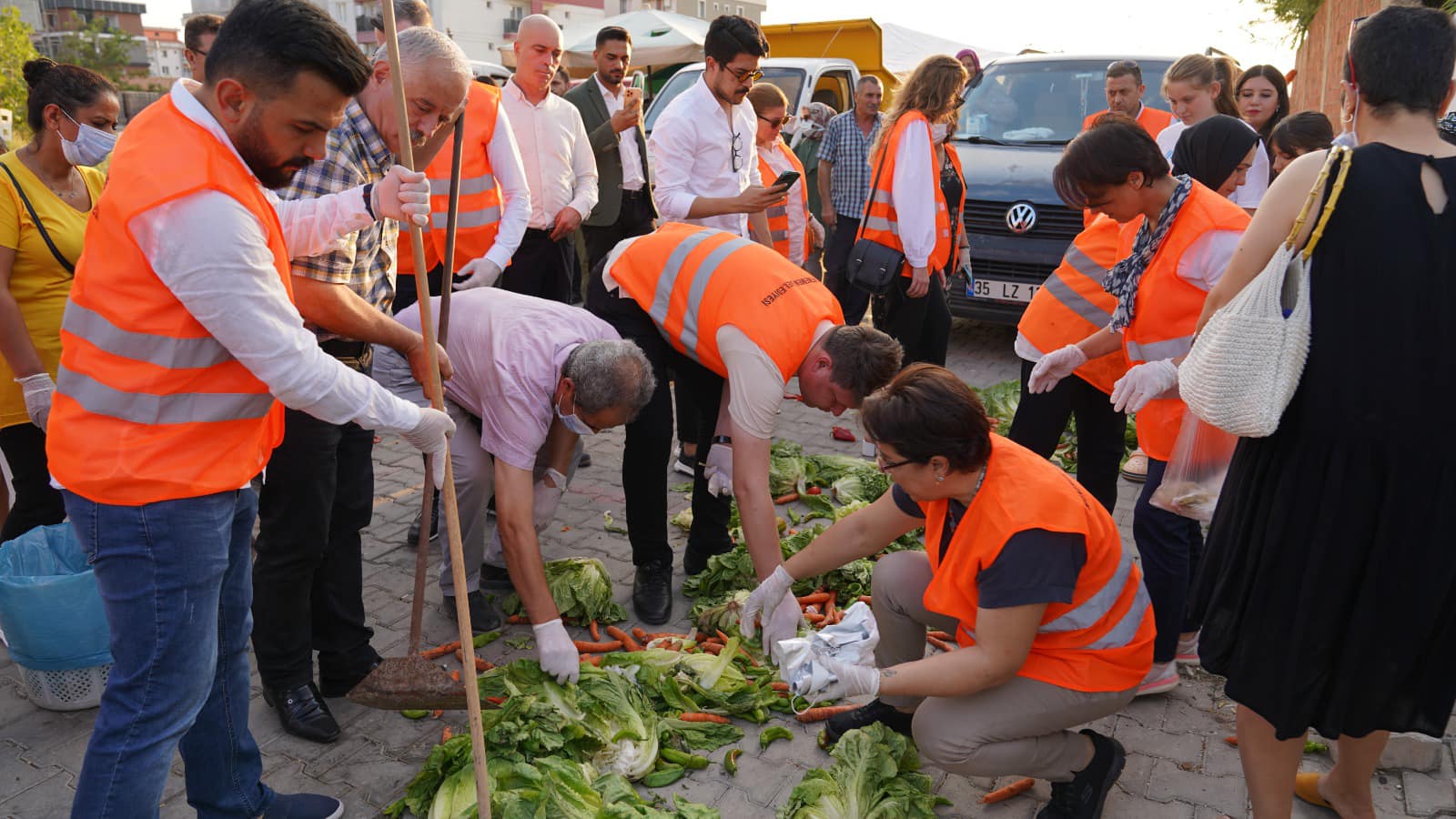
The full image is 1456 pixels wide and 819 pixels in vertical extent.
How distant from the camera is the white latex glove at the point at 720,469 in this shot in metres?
4.23

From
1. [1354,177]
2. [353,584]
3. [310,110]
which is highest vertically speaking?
[310,110]

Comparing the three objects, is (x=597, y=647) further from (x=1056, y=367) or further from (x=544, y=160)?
(x=544, y=160)

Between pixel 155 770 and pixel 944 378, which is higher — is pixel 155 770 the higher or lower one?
the lower one

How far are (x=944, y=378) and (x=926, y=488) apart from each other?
304mm

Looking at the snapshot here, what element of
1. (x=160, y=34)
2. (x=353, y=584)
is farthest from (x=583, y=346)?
(x=160, y=34)

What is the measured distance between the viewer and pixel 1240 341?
2.33m

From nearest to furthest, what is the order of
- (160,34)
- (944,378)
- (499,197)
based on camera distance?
(944,378)
(499,197)
(160,34)

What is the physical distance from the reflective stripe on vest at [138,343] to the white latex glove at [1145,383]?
107 inches

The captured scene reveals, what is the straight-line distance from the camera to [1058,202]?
307 inches

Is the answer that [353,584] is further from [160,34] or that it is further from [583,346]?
[160,34]

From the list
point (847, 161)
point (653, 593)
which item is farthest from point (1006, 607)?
point (847, 161)

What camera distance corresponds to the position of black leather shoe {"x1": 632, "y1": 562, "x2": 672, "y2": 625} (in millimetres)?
4133

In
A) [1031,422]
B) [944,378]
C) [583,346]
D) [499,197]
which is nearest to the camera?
[944,378]

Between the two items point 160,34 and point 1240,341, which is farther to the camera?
point 160,34
